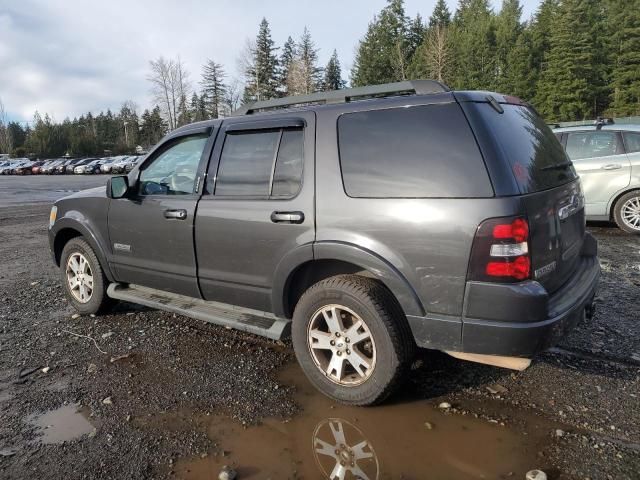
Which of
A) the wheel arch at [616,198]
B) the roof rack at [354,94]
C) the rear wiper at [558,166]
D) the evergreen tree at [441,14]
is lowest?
the wheel arch at [616,198]

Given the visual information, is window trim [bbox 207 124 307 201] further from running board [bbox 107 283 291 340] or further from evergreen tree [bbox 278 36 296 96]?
evergreen tree [bbox 278 36 296 96]

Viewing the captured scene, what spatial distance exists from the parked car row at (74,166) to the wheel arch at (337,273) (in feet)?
147

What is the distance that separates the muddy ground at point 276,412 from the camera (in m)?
2.58

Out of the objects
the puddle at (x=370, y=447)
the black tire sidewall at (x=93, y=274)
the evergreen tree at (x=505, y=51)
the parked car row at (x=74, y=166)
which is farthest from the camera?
the evergreen tree at (x=505, y=51)

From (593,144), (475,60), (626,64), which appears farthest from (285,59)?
(593,144)

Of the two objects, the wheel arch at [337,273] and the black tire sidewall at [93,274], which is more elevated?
the wheel arch at [337,273]

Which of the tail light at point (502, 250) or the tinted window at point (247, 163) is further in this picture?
the tinted window at point (247, 163)

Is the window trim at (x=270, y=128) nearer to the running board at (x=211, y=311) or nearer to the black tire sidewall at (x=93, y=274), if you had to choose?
the running board at (x=211, y=311)

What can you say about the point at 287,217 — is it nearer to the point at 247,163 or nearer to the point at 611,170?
the point at 247,163

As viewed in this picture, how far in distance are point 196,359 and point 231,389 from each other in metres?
0.63

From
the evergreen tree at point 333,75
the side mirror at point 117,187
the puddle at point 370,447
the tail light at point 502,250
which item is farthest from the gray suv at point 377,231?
the evergreen tree at point 333,75

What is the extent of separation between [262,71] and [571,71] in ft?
127

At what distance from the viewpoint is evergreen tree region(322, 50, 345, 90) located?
74.3 metres

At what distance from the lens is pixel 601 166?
7902 mm
